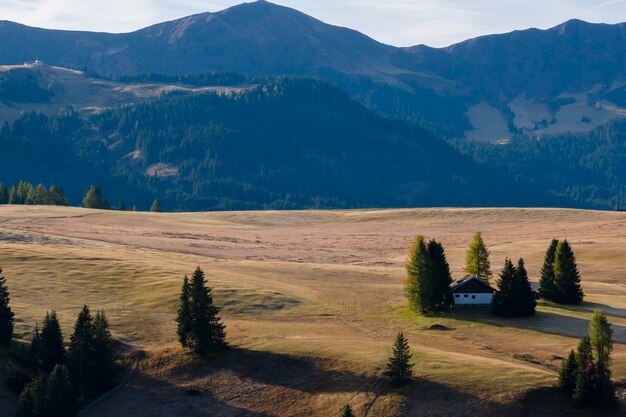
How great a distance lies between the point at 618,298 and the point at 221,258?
185 feet

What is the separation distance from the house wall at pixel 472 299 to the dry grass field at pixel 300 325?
6.12 ft

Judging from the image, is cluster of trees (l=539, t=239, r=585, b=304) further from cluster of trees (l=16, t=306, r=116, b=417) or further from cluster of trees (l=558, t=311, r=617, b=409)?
cluster of trees (l=16, t=306, r=116, b=417)

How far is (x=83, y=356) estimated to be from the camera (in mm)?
77000

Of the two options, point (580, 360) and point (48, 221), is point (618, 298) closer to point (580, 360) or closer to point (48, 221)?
point (580, 360)

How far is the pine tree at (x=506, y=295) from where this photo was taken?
93.5 m

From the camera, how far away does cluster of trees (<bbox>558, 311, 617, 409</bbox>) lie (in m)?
68.8

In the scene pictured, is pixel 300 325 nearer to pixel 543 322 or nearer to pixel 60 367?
pixel 543 322

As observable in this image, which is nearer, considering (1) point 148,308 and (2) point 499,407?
(2) point 499,407

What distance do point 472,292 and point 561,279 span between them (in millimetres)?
11009

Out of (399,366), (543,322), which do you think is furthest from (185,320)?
(543,322)

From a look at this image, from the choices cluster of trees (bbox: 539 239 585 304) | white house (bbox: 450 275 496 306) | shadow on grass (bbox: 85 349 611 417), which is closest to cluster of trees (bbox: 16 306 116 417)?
shadow on grass (bbox: 85 349 611 417)

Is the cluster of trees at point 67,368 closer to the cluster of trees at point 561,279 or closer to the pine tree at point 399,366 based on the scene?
the pine tree at point 399,366

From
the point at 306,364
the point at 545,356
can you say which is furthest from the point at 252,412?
the point at 545,356

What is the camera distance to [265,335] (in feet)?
281
